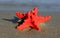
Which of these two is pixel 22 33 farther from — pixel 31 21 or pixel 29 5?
pixel 29 5

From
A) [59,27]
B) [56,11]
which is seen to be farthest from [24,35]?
[56,11]

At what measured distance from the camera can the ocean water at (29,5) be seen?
21.0ft

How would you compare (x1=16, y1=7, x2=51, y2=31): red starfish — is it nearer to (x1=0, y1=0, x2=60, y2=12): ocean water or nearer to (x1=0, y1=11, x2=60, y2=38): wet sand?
(x1=0, y1=11, x2=60, y2=38): wet sand

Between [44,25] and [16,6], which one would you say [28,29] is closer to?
[44,25]

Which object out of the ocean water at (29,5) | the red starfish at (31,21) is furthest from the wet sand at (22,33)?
the ocean water at (29,5)

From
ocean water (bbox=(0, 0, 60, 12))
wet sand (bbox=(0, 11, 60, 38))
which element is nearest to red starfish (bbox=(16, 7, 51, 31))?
wet sand (bbox=(0, 11, 60, 38))

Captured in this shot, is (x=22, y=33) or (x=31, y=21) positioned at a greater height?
(x=31, y=21)

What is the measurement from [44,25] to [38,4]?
2068mm

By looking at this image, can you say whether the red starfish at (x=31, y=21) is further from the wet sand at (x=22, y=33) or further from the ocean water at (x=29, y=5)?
the ocean water at (x=29, y=5)

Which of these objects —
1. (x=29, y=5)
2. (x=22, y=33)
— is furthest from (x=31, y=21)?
(x=29, y=5)

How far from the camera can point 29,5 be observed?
6754 mm

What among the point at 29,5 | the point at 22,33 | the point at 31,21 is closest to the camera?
the point at 22,33

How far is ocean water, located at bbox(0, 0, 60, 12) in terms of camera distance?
21.0 ft

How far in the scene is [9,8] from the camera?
6.42 m
